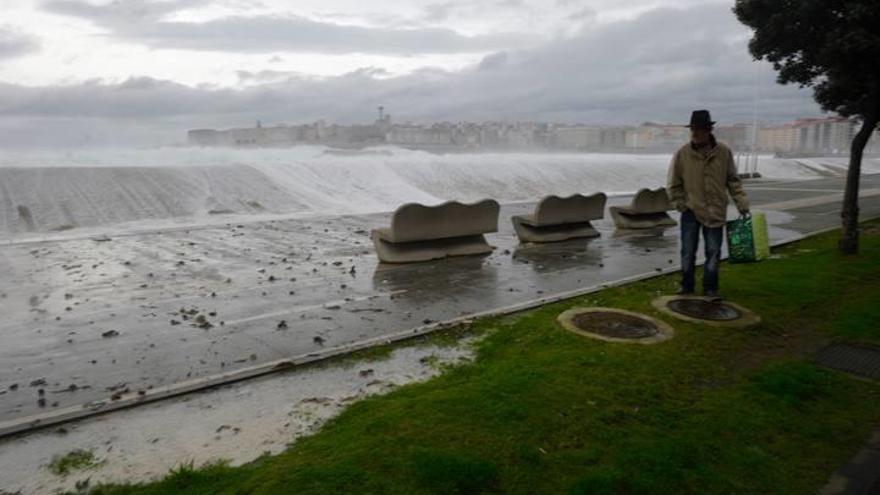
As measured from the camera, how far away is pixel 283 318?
21.4 ft

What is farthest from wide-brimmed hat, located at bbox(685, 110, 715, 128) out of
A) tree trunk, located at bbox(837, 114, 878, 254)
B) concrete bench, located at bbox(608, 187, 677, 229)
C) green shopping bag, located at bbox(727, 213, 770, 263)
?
concrete bench, located at bbox(608, 187, 677, 229)

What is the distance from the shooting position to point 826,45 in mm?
7832

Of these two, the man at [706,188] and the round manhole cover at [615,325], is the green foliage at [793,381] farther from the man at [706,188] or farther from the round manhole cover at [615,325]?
the man at [706,188]

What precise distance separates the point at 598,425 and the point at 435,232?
21.1 feet

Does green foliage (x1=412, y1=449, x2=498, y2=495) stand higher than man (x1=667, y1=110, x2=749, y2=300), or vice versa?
man (x1=667, y1=110, x2=749, y2=300)

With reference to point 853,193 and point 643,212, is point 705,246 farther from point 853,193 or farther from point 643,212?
point 643,212

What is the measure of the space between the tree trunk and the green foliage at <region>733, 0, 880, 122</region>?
33 cm

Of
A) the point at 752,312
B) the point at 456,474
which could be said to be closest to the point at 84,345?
the point at 456,474

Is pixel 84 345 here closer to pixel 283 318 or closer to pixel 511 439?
pixel 283 318

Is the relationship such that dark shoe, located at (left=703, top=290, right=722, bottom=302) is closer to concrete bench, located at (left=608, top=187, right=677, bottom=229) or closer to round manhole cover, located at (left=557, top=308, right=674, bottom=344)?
round manhole cover, located at (left=557, top=308, right=674, bottom=344)

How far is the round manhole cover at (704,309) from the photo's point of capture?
589cm

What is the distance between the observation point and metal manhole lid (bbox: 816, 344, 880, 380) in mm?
4676

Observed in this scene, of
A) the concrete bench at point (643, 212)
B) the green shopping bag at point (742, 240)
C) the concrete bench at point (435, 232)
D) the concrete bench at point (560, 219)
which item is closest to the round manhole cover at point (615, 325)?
the green shopping bag at point (742, 240)

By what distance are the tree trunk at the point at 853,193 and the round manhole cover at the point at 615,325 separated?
16.3 feet
